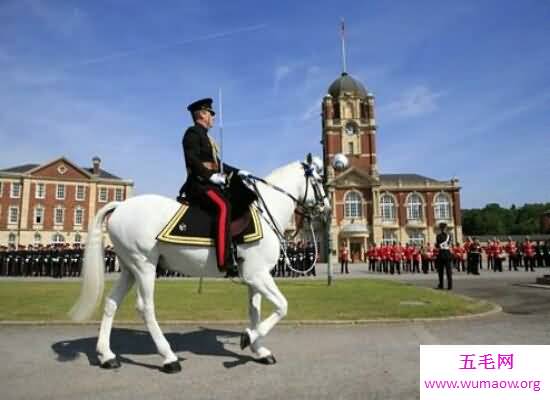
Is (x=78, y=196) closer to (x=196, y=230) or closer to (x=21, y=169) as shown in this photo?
(x=21, y=169)

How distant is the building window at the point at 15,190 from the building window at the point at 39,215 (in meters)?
3.71

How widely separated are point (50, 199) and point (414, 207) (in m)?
60.5

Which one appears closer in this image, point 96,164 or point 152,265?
point 152,265

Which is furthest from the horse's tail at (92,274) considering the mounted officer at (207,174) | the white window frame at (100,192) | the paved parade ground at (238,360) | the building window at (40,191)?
the building window at (40,191)

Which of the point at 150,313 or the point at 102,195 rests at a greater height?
the point at 102,195

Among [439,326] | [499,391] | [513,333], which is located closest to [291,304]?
[439,326]

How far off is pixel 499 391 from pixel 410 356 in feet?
5.44

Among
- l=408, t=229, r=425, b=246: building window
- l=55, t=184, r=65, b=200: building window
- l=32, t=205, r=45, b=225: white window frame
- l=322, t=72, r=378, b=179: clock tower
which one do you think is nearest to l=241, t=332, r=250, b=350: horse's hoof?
l=408, t=229, r=425, b=246: building window

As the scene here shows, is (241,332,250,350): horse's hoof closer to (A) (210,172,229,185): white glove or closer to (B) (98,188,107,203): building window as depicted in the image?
(A) (210,172,229,185): white glove

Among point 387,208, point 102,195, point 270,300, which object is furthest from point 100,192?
point 270,300

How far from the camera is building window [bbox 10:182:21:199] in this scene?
208 feet

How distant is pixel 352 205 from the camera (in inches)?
2441

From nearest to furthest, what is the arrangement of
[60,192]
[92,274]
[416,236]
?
[92,274]
[416,236]
[60,192]

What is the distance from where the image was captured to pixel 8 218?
62.9 meters
